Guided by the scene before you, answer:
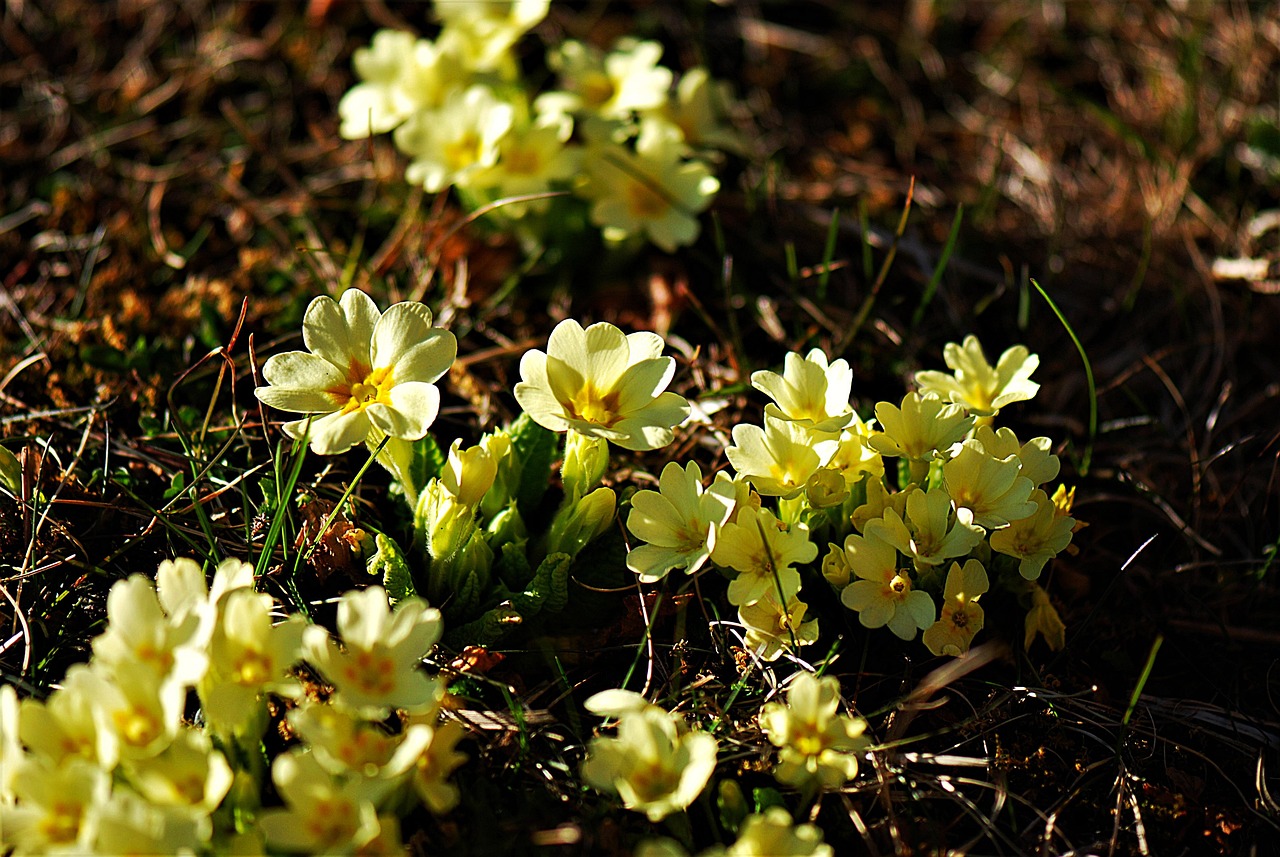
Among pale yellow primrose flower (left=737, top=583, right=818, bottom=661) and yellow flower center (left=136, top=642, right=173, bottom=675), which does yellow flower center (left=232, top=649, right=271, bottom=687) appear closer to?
yellow flower center (left=136, top=642, right=173, bottom=675)

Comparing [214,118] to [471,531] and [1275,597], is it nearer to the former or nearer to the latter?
[471,531]

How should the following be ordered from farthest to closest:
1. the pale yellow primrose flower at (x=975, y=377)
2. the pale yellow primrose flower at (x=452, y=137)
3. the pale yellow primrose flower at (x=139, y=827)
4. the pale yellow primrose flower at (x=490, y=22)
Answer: the pale yellow primrose flower at (x=490, y=22) → the pale yellow primrose flower at (x=452, y=137) → the pale yellow primrose flower at (x=975, y=377) → the pale yellow primrose flower at (x=139, y=827)

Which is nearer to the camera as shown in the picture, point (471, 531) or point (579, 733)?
point (579, 733)

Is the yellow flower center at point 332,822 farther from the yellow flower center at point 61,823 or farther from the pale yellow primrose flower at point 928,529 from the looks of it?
the pale yellow primrose flower at point 928,529

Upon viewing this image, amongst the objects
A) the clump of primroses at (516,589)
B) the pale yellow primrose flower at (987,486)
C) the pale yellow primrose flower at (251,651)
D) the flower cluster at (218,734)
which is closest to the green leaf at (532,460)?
the clump of primroses at (516,589)

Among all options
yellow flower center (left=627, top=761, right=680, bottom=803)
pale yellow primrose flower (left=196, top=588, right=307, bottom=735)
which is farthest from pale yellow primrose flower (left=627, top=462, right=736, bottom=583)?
pale yellow primrose flower (left=196, top=588, right=307, bottom=735)

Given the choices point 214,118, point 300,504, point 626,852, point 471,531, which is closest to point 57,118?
point 214,118
